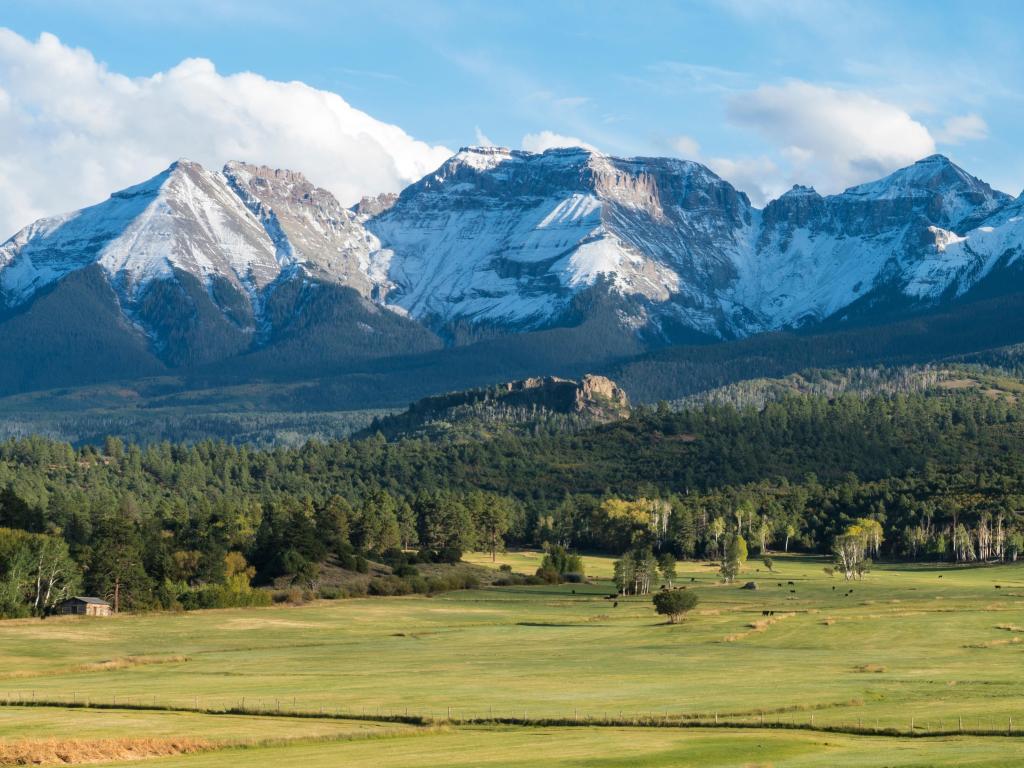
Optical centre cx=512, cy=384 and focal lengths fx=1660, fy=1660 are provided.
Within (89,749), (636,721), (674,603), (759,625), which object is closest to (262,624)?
(674,603)

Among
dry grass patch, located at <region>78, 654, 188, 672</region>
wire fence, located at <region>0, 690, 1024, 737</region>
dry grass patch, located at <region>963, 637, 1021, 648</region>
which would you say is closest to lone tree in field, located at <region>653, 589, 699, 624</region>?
dry grass patch, located at <region>963, 637, 1021, 648</region>

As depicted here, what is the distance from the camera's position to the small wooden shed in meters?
183

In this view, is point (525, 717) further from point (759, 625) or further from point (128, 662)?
point (759, 625)

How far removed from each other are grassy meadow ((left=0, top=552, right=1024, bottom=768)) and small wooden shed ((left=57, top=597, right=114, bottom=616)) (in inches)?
137

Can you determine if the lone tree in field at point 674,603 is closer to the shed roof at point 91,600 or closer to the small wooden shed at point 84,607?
the small wooden shed at point 84,607

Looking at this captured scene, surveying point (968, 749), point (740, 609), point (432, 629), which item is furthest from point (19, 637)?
point (968, 749)

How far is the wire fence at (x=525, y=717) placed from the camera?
88125mm

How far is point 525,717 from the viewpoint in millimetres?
96688

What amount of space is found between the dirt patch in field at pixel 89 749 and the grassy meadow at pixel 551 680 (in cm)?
178

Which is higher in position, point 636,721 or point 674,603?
point 674,603

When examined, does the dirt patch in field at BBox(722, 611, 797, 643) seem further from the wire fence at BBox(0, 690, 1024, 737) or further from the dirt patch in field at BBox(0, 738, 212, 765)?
the dirt patch in field at BBox(0, 738, 212, 765)

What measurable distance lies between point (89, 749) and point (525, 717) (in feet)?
83.8

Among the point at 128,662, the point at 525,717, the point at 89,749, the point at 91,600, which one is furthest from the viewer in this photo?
the point at 91,600

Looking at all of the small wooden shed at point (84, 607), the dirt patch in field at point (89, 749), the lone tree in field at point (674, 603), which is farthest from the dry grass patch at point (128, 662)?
the lone tree in field at point (674, 603)
